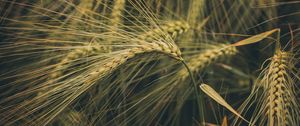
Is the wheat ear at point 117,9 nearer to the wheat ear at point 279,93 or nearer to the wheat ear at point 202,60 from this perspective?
the wheat ear at point 202,60

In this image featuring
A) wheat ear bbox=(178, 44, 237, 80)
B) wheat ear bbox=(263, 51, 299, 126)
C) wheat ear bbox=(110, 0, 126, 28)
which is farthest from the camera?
wheat ear bbox=(178, 44, 237, 80)

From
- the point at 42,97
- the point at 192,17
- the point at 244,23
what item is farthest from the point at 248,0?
the point at 42,97

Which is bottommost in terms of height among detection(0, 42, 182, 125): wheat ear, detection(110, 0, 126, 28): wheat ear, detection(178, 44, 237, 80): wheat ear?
detection(178, 44, 237, 80): wheat ear

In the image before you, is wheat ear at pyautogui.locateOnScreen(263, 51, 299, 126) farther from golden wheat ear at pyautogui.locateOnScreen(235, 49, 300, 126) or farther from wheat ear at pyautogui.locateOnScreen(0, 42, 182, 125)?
wheat ear at pyautogui.locateOnScreen(0, 42, 182, 125)

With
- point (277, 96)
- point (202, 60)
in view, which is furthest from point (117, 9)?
point (277, 96)

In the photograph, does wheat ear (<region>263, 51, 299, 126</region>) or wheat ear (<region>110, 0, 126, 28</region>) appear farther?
wheat ear (<region>110, 0, 126, 28</region>)

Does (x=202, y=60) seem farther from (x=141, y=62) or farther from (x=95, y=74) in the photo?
(x=95, y=74)

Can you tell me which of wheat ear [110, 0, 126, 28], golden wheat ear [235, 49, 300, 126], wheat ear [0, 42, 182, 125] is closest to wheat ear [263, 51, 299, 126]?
golden wheat ear [235, 49, 300, 126]

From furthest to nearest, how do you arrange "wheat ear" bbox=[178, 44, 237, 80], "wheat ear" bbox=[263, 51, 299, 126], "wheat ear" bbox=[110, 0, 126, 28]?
1. "wheat ear" bbox=[178, 44, 237, 80]
2. "wheat ear" bbox=[110, 0, 126, 28]
3. "wheat ear" bbox=[263, 51, 299, 126]

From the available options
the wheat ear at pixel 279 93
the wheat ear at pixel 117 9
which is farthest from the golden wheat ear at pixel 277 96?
the wheat ear at pixel 117 9
